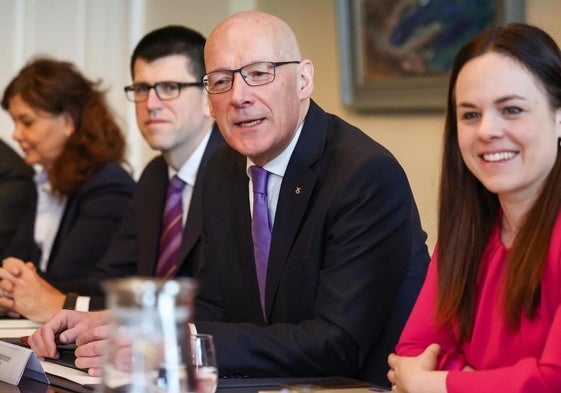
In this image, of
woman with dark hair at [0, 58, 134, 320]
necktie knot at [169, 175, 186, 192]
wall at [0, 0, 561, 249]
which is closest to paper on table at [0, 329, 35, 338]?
necktie knot at [169, 175, 186, 192]

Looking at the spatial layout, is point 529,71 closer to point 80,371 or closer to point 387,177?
point 387,177

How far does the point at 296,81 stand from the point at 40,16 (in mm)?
3699

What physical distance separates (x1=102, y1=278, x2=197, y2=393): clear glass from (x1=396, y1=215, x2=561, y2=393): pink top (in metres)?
0.97

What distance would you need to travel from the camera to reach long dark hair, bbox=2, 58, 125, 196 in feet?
14.1

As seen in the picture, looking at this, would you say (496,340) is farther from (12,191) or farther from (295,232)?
(12,191)

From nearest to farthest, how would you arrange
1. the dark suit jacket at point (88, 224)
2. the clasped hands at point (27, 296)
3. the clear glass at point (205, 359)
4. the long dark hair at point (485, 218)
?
the clear glass at point (205, 359)
the long dark hair at point (485, 218)
the clasped hands at point (27, 296)
the dark suit jacket at point (88, 224)

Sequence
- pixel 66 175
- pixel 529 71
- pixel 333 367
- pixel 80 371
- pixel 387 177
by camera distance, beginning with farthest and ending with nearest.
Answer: pixel 66 175
pixel 387 177
pixel 333 367
pixel 80 371
pixel 529 71

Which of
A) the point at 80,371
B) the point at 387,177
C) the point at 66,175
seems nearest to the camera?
the point at 80,371

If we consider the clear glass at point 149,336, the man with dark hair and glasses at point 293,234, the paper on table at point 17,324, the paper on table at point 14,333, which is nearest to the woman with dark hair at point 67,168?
the paper on table at point 17,324

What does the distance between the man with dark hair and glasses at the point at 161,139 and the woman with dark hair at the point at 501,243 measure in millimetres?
1569

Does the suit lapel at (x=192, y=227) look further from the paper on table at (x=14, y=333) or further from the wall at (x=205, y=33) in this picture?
the wall at (x=205, y=33)

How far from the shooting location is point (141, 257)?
12.1 feet

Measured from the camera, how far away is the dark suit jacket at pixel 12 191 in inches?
167

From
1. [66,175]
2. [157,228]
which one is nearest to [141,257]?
[157,228]
